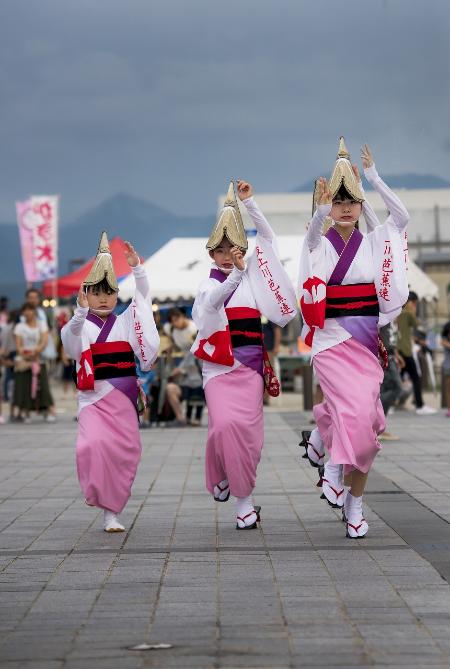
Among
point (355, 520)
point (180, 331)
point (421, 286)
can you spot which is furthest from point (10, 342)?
point (355, 520)

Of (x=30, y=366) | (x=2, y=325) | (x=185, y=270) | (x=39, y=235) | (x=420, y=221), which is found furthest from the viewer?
(x=420, y=221)

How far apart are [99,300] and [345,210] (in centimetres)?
167

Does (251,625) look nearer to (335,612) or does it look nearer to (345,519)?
(335,612)

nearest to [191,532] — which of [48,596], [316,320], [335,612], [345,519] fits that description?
[345,519]

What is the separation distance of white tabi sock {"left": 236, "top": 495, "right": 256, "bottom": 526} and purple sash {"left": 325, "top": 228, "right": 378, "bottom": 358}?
120cm

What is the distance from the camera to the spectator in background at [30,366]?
1950cm

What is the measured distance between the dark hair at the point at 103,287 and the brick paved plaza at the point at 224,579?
4.79 feet

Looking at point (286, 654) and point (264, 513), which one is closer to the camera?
point (286, 654)

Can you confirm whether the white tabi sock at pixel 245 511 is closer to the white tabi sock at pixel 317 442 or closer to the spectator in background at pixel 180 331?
the white tabi sock at pixel 317 442

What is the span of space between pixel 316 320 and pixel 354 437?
720mm

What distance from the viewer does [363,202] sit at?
8141 millimetres

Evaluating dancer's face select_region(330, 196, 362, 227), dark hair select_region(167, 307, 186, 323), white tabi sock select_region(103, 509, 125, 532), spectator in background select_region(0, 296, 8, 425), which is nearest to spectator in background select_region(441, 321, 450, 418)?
dark hair select_region(167, 307, 186, 323)

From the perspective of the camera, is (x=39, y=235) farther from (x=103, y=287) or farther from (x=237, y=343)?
(x=237, y=343)

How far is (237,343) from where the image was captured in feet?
27.7
